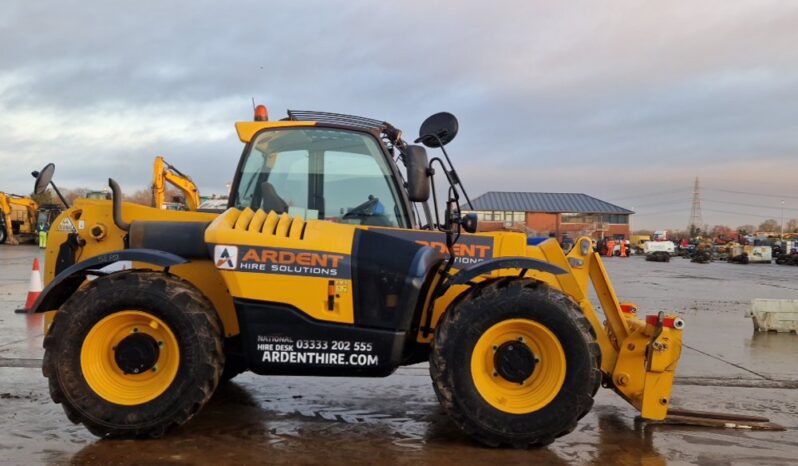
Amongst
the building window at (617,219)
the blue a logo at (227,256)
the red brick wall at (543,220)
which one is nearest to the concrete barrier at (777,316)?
the blue a logo at (227,256)

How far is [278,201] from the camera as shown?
4488mm

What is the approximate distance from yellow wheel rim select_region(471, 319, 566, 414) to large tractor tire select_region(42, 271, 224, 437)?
1597 mm

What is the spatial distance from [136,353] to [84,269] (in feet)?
2.11

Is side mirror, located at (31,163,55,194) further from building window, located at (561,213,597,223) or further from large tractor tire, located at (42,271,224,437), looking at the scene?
building window, located at (561,213,597,223)

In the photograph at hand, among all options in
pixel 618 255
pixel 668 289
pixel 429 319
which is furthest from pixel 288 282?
pixel 618 255

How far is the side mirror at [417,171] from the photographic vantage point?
159 inches

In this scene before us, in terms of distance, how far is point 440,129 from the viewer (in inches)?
179

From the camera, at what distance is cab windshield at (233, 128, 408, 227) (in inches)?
178

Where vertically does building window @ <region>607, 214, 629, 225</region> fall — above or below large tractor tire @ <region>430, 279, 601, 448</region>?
above

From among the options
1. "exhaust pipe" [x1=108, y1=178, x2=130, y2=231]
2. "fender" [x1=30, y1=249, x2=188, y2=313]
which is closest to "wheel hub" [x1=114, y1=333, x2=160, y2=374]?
"fender" [x1=30, y1=249, x2=188, y2=313]

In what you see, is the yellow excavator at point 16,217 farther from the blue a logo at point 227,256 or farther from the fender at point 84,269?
the blue a logo at point 227,256

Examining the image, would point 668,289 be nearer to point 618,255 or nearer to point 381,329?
point 381,329

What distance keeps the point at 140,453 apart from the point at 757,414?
454 cm

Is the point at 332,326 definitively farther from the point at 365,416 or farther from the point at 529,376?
the point at 529,376
